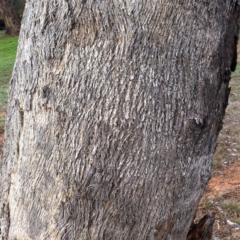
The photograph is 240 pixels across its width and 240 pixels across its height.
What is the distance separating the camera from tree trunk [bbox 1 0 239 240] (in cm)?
146

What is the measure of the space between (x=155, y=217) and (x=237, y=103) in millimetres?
4953

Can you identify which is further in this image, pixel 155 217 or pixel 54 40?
pixel 155 217

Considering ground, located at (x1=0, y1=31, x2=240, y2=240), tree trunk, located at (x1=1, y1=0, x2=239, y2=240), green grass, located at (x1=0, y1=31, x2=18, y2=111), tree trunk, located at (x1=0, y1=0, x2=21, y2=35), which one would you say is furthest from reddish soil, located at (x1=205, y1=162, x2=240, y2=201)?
tree trunk, located at (x1=0, y1=0, x2=21, y2=35)

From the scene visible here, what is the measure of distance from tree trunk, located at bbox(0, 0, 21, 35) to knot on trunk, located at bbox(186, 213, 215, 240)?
17279 mm

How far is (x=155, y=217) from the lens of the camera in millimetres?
1624

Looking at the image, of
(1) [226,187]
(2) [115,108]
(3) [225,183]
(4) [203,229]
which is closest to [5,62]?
(3) [225,183]

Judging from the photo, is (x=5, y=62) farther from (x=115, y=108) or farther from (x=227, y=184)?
(x=115, y=108)

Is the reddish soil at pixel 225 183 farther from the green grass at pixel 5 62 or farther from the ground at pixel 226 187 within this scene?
the green grass at pixel 5 62

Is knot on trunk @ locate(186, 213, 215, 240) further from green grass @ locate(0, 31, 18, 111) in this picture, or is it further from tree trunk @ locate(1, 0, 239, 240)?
green grass @ locate(0, 31, 18, 111)

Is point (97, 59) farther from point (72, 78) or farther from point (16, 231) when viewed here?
point (16, 231)

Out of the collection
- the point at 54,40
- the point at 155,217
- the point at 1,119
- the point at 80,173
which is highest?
the point at 54,40

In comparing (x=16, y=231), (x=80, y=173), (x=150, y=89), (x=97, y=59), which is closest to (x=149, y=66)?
(x=150, y=89)

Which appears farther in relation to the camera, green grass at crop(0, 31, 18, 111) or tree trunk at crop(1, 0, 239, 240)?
green grass at crop(0, 31, 18, 111)

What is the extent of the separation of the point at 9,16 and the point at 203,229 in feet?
57.7
